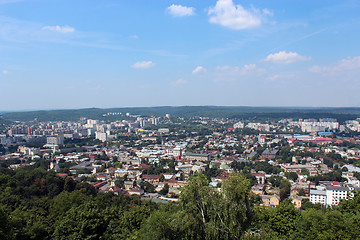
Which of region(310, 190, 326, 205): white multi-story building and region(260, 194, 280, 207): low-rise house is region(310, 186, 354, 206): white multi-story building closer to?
region(310, 190, 326, 205): white multi-story building

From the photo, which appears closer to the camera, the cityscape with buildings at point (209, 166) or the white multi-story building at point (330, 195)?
the white multi-story building at point (330, 195)

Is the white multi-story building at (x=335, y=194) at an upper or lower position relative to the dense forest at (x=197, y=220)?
lower

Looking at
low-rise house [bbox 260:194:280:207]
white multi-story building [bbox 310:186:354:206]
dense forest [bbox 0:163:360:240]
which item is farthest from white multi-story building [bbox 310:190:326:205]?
dense forest [bbox 0:163:360:240]

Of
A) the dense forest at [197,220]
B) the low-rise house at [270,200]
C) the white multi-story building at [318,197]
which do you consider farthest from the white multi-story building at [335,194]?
the dense forest at [197,220]

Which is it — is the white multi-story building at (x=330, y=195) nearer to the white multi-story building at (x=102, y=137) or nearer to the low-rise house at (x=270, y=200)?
the low-rise house at (x=270, y=200)

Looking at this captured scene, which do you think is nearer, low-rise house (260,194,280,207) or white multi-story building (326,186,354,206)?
low-rise house (260,194,280,207)

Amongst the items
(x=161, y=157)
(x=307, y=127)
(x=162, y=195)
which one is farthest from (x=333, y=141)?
(x=162, y=195)

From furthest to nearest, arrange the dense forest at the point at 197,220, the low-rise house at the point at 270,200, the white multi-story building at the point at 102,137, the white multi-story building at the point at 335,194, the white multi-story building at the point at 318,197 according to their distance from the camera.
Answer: the white multi-story building at the point at 102,137 → the white multi-story building at the point at 318,197 → the white multi-story building at the point at 335,194 → the low-rise house at the point at 270,200 → the dense forest at the point at 197,220

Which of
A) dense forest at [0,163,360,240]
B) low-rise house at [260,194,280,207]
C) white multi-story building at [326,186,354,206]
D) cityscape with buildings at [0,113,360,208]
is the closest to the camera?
dense forest at [0,163,360,240]

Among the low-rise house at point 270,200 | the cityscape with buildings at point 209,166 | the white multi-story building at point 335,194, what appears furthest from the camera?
the cityscape with buildings at point 209,166

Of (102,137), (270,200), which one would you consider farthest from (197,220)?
(102,137)

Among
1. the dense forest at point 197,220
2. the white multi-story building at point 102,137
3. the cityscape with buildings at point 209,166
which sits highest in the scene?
the dense forest at point 197,220
